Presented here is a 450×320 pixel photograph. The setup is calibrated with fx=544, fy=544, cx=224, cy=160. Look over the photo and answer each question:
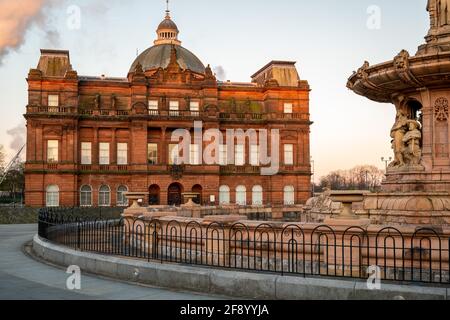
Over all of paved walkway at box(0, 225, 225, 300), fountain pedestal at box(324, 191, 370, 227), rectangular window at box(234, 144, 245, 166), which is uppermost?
rectangular window at box(234, 144, 245, 166)

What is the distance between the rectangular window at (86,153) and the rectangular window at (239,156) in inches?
625

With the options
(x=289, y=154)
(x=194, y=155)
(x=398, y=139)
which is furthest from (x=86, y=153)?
(x=398, y=139)

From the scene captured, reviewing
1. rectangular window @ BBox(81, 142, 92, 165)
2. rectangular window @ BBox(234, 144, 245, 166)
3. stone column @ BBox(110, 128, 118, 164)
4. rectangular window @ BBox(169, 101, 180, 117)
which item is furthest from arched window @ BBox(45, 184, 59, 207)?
rectangular window @ BBox(234, 144, 245, 166)

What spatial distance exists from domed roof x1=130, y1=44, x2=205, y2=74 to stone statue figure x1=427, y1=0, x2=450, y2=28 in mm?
53249

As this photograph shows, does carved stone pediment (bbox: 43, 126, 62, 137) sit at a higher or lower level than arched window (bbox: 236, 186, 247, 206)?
higher

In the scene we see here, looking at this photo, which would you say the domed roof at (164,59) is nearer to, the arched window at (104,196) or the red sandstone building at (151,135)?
the red sandstone building at (151,135)

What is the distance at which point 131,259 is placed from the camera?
12.4 m

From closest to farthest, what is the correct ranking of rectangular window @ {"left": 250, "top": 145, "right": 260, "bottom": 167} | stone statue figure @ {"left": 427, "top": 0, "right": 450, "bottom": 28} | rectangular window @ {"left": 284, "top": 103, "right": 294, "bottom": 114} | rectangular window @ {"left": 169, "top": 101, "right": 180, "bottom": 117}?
1. stone statue figure @ {"left": 427, "top": 0, "right": 450, "bottom": 28}
2. rectangular window @ {"left": 169, "top": 101, "right": 180, "bottom": 117}
3. rectangular window @ {"left": 250, "top": 145, "right": 260, "bottom": 167}
4. rectangular window @ {"left": 284, "top": 103, "right": 294, "bottom": 114}

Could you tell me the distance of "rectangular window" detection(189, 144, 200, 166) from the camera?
195 feet

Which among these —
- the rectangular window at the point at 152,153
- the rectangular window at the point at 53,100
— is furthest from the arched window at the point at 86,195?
the rectangular window at the point at 53,100

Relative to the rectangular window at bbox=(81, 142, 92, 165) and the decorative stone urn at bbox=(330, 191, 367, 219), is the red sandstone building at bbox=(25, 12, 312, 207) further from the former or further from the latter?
the decorative stone urn at bbox=(330, 191, 367, 219)

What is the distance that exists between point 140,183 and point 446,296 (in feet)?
166

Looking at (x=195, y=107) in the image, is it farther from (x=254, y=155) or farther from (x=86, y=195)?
(x=86, y=195)
